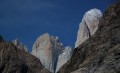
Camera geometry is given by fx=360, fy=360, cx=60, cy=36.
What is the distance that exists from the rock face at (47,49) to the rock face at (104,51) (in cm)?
16258

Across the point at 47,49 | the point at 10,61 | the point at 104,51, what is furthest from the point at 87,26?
the point at 104,51

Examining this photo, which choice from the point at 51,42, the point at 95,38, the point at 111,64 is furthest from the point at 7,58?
the point at 51,42

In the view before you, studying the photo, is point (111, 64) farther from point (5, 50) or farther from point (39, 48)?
point (39, 48)

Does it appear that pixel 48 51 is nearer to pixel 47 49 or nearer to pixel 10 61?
pixel 47 49

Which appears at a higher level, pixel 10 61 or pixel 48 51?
pixel 48 51

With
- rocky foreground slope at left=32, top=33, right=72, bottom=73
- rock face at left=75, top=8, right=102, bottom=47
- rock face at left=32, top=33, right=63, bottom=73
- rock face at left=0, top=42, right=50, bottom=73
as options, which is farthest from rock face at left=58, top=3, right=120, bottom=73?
rock face at left=32, top=33, right=63, bottom=73

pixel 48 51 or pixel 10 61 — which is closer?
pixel 10 61

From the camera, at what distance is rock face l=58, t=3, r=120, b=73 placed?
65.5 feet

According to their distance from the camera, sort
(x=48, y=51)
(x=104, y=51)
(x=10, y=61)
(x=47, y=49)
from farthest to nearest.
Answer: (x=47, y=49) < (x=48, y=51) < (x=10, y=61) < (x=104, y=51)

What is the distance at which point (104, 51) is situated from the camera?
21.5 m

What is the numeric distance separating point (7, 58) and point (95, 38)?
94.9 ft

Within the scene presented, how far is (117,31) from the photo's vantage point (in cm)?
2227

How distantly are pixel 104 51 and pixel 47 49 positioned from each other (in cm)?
17754

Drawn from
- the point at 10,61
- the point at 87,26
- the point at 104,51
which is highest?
the point at 87,26
